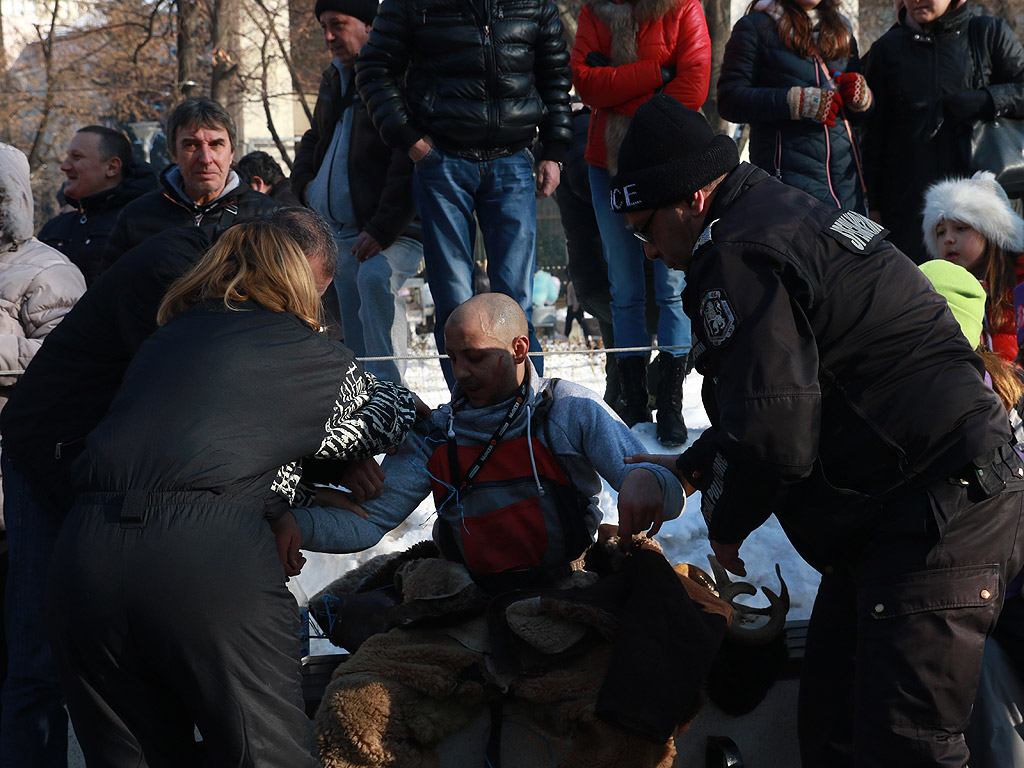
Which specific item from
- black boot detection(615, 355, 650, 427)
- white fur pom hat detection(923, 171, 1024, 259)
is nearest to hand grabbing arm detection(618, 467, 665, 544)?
white fur pom hat detection(923, 171, 1024, 259)

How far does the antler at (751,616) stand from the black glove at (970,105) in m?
2.93

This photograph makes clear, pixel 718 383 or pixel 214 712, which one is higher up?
pixel 718 383

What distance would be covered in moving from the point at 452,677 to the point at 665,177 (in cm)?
156

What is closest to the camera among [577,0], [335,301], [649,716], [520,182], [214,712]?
[214,712]

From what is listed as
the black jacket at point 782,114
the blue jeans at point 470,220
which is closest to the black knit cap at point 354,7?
the blue jeans at point 470,220

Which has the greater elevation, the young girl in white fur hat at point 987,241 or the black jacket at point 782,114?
the black jacket at point 782,114

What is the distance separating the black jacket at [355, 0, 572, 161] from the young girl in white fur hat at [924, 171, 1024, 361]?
2.01 metres

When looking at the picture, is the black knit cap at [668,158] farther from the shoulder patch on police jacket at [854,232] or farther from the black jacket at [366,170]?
the black jacket at [366,170]

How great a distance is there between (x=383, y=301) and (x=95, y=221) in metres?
1.62

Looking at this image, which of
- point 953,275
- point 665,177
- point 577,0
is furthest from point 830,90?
point 577,0

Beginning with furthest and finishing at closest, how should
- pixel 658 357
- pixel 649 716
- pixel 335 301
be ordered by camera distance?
pixel 335 301 → pixel 658 357 → pixel 649 716

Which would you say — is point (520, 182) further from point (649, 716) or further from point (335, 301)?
point (649, 716)

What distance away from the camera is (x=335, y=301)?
6340mm

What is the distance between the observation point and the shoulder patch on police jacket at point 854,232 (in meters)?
2.43
